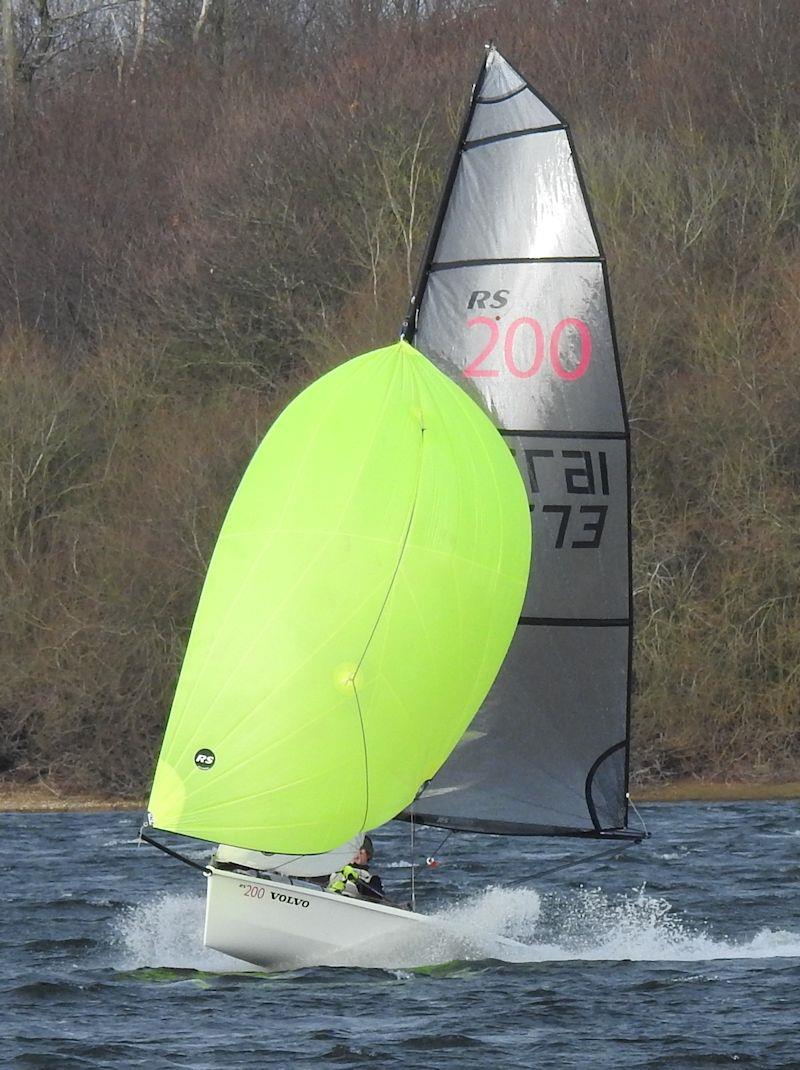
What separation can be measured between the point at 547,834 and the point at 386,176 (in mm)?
21673

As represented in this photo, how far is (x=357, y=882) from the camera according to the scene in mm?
11352

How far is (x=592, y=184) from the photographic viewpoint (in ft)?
96.1

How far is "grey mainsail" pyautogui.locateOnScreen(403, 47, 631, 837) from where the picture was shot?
12.1 meters

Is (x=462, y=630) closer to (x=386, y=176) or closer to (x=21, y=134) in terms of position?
(x=386, y=176)

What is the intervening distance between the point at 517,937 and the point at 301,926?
289 cm

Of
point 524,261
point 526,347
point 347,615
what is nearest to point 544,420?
point 526,347

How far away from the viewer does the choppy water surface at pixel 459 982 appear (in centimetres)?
966

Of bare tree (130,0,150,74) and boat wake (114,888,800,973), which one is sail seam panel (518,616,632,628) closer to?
boat wake (114,888,800,973)

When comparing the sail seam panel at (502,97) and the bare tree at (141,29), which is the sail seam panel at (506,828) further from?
the bare tree at (141,29)

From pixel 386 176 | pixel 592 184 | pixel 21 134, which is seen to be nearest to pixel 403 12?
pixel 21 134

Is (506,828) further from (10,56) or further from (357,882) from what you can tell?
(10,56)

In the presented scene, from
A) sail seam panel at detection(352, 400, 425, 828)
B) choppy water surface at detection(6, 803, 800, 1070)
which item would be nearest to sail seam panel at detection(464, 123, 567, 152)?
sail seam panel at detection(352, 400, 425, 828)

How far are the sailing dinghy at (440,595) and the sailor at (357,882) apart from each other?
23cm

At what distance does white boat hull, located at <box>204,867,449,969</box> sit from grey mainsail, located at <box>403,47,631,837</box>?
102 cm
